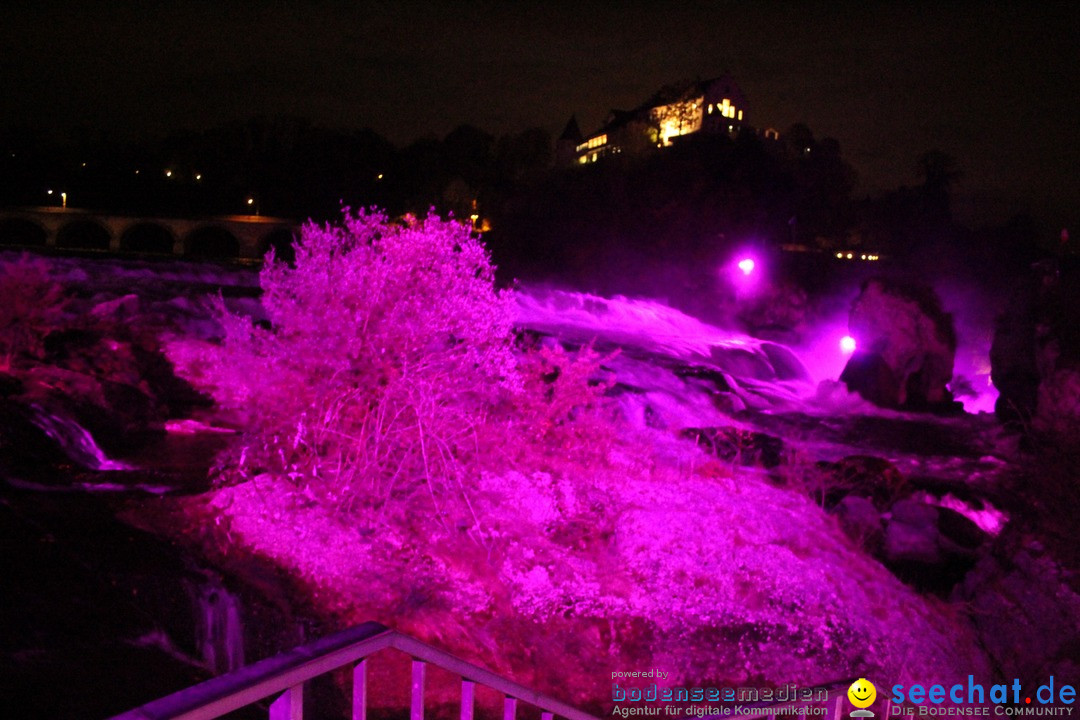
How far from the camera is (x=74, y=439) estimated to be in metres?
9.86

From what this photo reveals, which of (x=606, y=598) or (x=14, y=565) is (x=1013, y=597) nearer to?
(x=606, y=598)

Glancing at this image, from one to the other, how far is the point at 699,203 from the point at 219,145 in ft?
133

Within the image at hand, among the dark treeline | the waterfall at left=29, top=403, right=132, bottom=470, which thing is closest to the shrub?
the waterfall at left=29, top=403, right=132, bottom=470

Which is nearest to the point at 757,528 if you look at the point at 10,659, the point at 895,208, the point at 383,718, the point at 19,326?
the point at 383,718

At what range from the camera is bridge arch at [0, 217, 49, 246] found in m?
43.4

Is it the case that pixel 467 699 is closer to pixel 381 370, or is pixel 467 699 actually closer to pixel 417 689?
pixel 417 689

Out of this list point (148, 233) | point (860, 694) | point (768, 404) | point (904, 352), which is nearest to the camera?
point (860, 694)

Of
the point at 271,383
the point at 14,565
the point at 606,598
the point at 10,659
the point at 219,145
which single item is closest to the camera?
the point at 10,659

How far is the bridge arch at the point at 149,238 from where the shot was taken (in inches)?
1903

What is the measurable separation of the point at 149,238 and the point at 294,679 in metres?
54.5

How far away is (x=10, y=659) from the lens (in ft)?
16.9

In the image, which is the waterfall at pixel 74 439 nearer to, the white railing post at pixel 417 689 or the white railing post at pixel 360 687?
the white railing post at pixel 417 689

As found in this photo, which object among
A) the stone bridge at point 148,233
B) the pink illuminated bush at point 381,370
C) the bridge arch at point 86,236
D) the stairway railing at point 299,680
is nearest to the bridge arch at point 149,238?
the stone bridge at point 148,233

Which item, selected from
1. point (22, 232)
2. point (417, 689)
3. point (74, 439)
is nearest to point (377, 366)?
point (74, 439)
